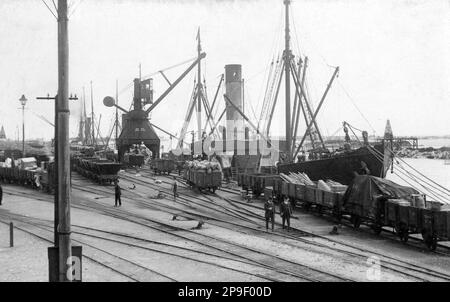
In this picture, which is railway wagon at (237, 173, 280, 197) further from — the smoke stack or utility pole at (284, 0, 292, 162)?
the smoke stack

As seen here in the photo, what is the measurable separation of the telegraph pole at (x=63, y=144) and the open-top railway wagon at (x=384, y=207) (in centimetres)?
1219

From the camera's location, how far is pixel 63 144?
7523 millimetres

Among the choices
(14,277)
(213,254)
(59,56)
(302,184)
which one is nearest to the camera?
Result: (59,56)

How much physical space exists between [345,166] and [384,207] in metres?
14.4

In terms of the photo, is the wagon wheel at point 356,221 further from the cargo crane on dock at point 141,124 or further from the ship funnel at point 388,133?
the cargo crane on dock at point 141,124

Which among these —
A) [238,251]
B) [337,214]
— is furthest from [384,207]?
[238,251]

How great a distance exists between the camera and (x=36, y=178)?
3488 cm

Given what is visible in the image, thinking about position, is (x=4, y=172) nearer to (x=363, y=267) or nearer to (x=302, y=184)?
(x=302, y=184)

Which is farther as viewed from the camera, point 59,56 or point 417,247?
point 417,247

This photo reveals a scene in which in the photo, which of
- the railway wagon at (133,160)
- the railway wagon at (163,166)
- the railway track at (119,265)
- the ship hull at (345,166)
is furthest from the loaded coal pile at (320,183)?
the railway wagon at (133,160)

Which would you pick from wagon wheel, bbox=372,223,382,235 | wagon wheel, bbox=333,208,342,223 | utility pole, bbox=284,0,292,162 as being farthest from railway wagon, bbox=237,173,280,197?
wagon wheel, bbox=372,223,382,235

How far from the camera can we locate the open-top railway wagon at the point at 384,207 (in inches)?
615

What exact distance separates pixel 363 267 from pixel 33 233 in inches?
504
